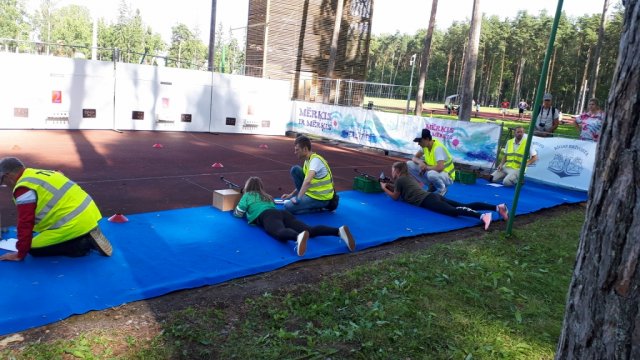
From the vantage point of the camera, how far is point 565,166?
11.3 meters

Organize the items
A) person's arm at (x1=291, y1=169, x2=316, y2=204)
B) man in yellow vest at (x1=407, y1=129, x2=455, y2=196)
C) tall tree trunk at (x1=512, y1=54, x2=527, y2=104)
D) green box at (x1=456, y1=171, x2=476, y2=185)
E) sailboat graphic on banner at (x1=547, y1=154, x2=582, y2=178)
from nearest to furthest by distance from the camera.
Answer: person's arm at (x1=291, y1=169, x2=316, y2=204) → man in yellow vest at (x1=407, y1=129, x2=455, y2=196) → sailboat graphic on banner at (x1=547, y1=154, x2=582, y2=178) → green box at (x1=456, y1=171, x2=476, y2=185) → tall tree trunk at (x1=512, y1=54, x2=527, y2=104)

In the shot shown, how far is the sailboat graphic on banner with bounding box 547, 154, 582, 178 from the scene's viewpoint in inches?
436

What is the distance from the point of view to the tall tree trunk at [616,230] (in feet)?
5.45

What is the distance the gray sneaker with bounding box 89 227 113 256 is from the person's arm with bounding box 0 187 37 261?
580 mm

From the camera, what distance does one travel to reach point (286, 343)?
12.0 feet

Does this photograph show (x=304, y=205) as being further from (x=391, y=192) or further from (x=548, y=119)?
(x=548, y=119)

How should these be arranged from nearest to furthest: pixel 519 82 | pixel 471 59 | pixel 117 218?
pixel 117 218 → pixel 471 59 → pixel 519 82

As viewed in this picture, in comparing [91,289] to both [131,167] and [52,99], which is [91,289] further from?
[52,99]

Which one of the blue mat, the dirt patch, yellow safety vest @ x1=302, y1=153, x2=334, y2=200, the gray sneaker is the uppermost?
yellow safety vest @ x1=302, y1=153, x2=334, y2=200

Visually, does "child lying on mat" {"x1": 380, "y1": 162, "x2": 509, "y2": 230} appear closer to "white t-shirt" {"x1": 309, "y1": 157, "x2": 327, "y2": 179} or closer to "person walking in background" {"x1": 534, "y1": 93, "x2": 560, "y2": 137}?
"white t-shirt" {"x1": 309, "y1": 157, "x2": 327, "y2": 179}

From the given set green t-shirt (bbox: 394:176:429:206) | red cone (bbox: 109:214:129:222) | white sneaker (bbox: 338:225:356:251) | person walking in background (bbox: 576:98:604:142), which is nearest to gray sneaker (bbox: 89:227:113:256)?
red cone (bbox: 109:214:129:222)

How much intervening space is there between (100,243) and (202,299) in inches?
56.1

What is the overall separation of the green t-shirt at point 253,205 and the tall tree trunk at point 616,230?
4855 millimetres

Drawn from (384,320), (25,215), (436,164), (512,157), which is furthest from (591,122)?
(25,215)
